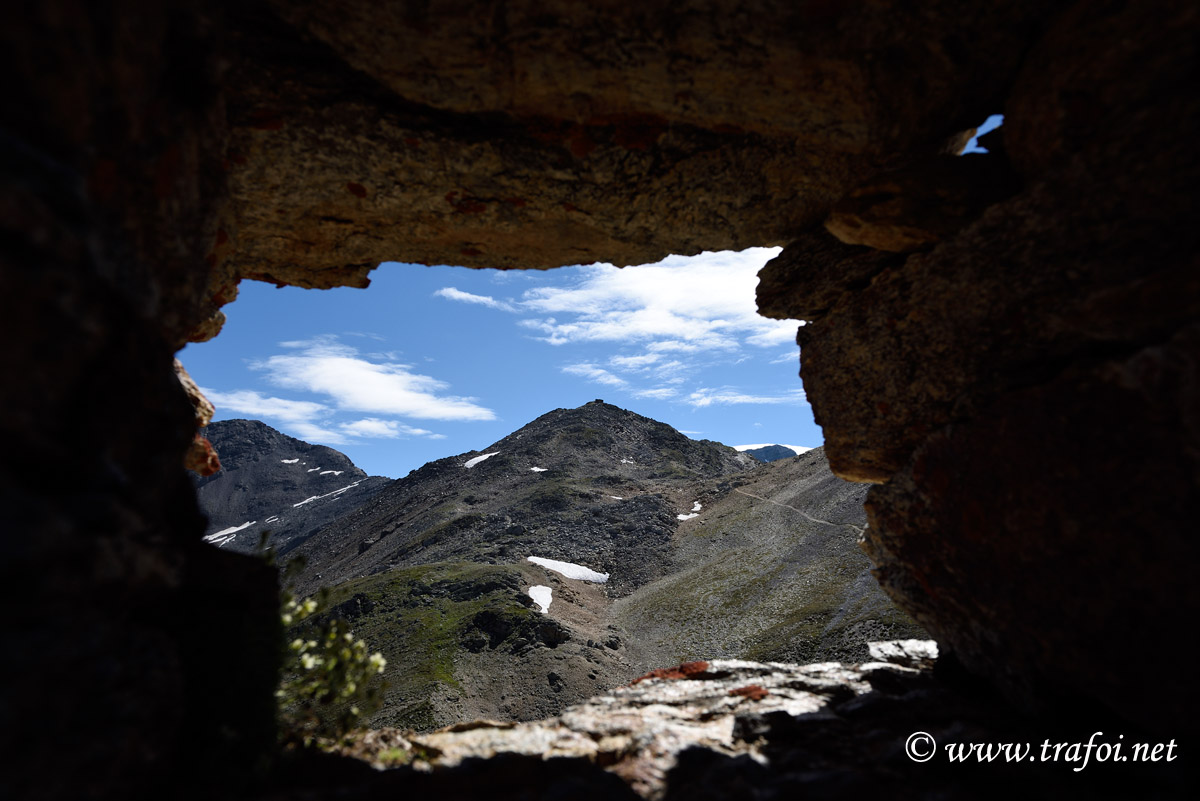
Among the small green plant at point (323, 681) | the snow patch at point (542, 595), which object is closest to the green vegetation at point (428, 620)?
the snow patch at point (542, 595)

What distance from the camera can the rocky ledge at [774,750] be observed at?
20.8 feet

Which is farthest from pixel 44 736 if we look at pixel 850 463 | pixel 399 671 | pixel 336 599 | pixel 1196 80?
pixel 336 599

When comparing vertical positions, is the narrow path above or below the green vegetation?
above

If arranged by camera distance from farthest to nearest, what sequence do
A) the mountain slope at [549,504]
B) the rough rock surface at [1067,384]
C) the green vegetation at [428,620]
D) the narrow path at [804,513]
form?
the mountain slope at [549,504], the narrow path at [804,513], the green vegetation at [428,620], the rough rock surface at [1067,384]

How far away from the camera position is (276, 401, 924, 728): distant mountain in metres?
35.0

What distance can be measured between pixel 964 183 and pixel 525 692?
115 ft

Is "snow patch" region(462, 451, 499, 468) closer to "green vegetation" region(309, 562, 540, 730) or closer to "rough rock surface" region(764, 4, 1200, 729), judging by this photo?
"green vegetation" region(309, 562, 540, 730)

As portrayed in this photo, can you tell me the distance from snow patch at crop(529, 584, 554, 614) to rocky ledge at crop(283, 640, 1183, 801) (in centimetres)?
3945

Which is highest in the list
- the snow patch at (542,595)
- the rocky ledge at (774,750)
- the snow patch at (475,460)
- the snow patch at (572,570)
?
the snow patch at (475,460)

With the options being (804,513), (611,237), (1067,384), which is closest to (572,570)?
(804,513)

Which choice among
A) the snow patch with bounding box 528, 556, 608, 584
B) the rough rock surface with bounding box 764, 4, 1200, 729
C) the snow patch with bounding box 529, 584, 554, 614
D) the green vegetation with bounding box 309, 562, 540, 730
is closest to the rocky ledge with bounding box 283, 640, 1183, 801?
the rough rock surface with bounding box 764, 4, 1200, 729

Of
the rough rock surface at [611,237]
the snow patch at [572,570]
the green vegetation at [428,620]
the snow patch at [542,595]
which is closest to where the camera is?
the rough rock surface at [611,237]

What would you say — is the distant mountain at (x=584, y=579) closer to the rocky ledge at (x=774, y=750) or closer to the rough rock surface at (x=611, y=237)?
the rocky ledge at (x=774, y=750)

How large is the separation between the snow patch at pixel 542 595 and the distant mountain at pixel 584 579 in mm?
206
